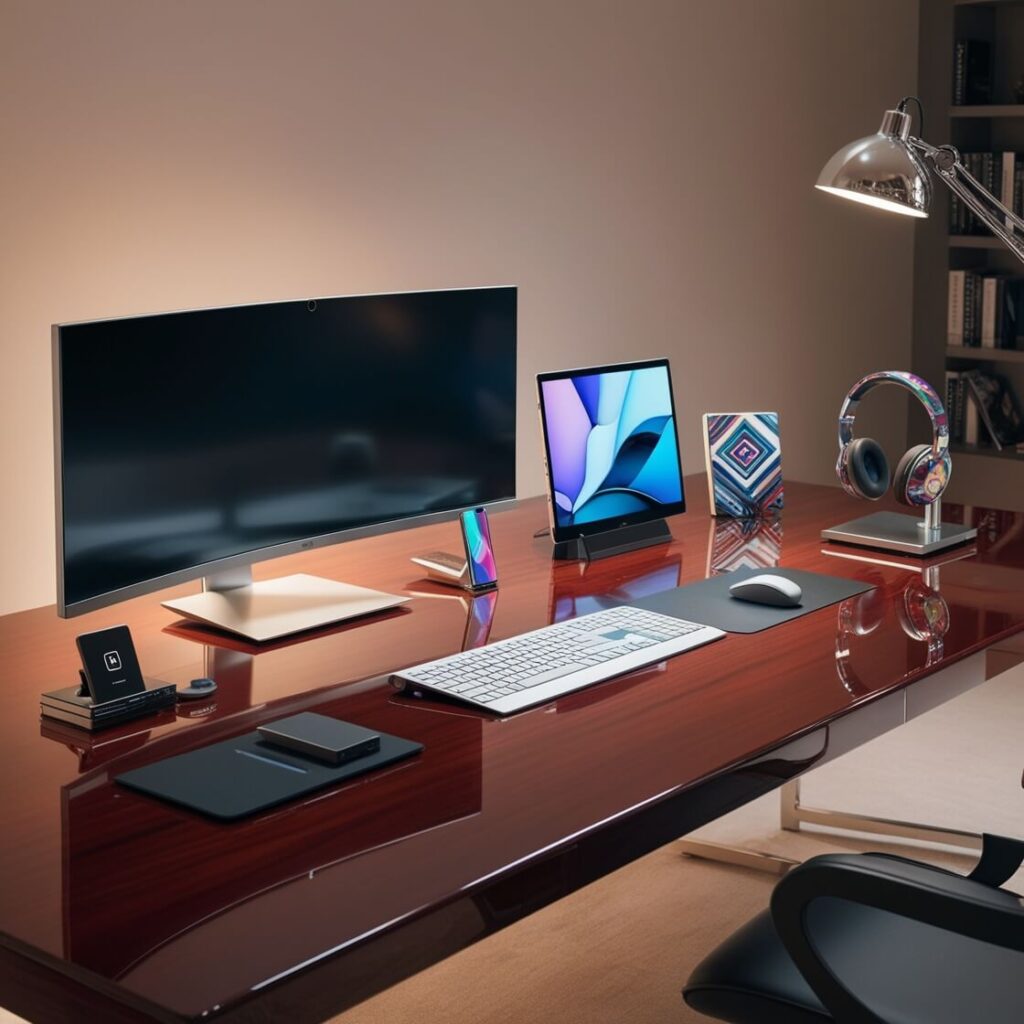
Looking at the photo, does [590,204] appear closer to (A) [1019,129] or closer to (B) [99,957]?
(A) [1019,129]

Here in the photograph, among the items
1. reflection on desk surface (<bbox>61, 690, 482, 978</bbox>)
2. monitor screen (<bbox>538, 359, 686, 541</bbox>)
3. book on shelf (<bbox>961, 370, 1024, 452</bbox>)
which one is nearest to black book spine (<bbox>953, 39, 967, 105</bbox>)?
book on shelf (<bbox>961, 370, 1024, 452</bbox>)

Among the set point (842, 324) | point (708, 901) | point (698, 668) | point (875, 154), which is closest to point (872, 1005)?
point (698, 668)

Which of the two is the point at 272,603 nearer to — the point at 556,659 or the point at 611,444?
the point at 556,659

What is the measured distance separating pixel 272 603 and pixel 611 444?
679 mm

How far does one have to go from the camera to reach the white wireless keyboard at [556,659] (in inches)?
66.7

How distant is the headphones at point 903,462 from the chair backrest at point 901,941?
89 cm

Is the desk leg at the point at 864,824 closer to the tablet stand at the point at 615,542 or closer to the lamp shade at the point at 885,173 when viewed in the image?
the tablet stand at the point at 615,542

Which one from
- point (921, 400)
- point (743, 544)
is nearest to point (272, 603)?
point (743, 544)

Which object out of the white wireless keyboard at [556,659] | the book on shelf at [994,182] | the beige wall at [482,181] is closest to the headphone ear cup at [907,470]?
the white wireless keyboard at [556,659]

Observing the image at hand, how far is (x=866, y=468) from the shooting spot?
2459mm

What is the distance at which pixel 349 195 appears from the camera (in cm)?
328

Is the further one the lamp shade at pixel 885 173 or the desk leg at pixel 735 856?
the desk leg at pixel 735 856

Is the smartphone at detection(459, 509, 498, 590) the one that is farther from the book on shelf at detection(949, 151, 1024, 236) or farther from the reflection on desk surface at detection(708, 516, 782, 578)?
the book on shelf at detection(949, 151, 1024, 236)

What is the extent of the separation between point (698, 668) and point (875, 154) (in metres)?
1.02
